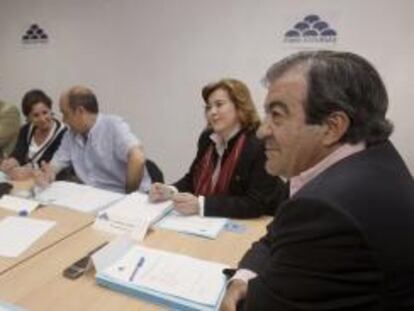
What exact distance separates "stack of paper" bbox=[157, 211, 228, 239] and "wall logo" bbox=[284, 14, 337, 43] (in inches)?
72.1

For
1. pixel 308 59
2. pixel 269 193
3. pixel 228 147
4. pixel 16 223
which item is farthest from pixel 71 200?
pixel 308 59

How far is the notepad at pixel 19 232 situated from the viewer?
→ 4.82ft

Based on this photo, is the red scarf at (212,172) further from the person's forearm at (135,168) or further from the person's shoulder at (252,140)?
the person's forearm at (135,168)

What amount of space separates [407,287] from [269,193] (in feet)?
3.50

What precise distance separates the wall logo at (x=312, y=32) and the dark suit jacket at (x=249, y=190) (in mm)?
1355

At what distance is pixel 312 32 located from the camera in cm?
299

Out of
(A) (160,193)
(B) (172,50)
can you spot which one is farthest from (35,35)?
(A) (160,193)

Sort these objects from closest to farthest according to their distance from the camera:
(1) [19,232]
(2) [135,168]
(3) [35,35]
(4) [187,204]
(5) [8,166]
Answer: (1) [19,232], (4) [187,204], (2) [135,168], (5) [8,166], (3) [35,35]

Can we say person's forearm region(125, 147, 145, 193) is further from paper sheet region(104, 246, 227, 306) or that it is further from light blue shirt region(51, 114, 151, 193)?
paper sheet region(104, 246, 227, 306)

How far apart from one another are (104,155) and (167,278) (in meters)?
1.39

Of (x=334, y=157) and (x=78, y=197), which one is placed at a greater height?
(x=334, y=157)

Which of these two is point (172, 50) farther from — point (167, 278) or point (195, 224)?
point (167, 278)

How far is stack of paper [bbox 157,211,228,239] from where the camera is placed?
1604mm

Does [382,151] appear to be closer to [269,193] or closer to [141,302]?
[141,302]
